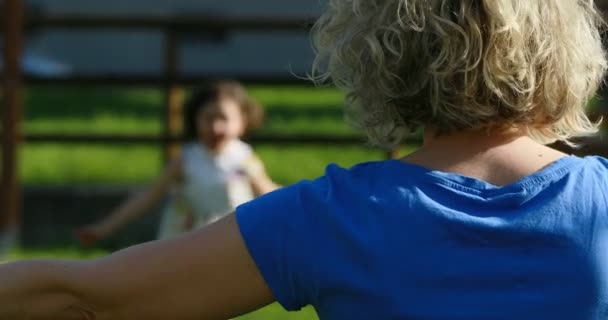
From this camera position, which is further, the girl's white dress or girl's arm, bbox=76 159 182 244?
girl's arm, bbox=76 159 182 244

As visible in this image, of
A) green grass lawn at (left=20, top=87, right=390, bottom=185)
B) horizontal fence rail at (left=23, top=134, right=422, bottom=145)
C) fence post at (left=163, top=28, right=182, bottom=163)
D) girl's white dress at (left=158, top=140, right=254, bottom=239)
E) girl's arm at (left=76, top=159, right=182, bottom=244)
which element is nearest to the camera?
girl's white dress at (left=158, top=140, right=254, bottom=239)

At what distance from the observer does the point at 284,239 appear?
185 centimetres

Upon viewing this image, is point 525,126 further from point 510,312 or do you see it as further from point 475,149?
point 510,312

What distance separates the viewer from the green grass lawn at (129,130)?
12234 millimetres

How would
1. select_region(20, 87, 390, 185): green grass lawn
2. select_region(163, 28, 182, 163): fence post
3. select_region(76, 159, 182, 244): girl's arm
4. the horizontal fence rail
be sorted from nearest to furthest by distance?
select_region(76, 159, 182, 244): girl's arm, the horizontal fence rail, select_region(163, 28, 182, 163): fence post, select_region(20, 87, 390, 185): green grass lawn

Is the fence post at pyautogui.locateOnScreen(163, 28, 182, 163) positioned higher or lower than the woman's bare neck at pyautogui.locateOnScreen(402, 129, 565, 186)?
lower

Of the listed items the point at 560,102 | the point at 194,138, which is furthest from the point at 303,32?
the point at 560,102

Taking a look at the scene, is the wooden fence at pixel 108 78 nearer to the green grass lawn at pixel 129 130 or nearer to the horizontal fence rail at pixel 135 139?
the horizontal fence rail at pixel 135 139

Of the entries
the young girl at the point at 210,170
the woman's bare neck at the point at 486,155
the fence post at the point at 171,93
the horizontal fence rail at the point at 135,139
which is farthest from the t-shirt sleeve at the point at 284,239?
the fence post at the point at 171,93

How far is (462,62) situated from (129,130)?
40.1 feet

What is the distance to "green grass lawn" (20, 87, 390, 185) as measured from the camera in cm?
1223

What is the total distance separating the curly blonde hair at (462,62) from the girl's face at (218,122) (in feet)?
17.9

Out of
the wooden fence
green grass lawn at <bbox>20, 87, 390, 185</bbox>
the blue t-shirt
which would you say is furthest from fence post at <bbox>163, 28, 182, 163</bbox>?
the blue t-shirt

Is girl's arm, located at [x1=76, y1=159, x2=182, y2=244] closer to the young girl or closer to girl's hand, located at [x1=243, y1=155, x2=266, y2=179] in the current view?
the young girl
